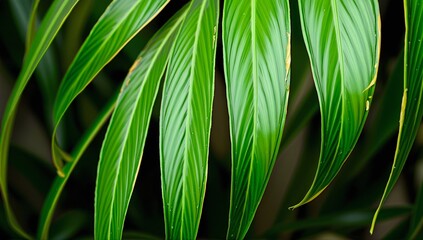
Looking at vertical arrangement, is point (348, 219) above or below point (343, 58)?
below

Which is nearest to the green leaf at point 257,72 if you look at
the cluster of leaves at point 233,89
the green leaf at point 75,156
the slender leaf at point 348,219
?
the cluster of leaves at point 233,89

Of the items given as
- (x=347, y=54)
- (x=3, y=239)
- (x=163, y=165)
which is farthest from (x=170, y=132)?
(x=3, y=239)

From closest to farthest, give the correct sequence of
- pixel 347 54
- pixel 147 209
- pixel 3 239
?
pixel 347 54, pixel 3 239, pixel 147 209

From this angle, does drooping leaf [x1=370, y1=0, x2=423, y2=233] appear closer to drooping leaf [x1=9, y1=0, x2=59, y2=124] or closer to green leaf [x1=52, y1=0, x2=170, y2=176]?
green leaf [x1=52, y1=0, x2=170, y2=176]

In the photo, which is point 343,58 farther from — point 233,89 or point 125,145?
point 125,145

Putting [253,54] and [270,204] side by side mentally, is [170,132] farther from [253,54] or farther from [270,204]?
[270,204]

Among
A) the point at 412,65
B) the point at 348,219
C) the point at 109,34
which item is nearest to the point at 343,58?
the point at 412,65

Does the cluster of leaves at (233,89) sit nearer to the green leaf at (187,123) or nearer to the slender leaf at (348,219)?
the green leaf at (187,123)
